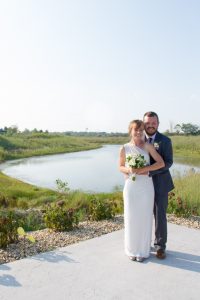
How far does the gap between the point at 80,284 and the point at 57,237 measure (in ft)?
4.66

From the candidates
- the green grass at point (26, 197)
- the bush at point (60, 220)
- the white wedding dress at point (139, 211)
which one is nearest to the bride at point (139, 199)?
the white wedding dress at point (139, 211)

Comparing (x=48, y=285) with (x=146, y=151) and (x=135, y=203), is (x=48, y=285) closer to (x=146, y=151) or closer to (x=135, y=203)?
(x=135, y=203)

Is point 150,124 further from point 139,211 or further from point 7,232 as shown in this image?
point 7,232

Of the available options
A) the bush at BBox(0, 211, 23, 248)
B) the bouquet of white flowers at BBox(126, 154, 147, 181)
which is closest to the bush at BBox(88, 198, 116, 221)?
the bush at BBox(0, 211, 23, 248)

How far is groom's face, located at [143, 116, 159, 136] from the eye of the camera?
3.83 meters

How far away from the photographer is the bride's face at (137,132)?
3781mm

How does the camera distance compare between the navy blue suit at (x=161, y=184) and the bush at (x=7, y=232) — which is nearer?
the navy blue suit at (x=161, y=184)

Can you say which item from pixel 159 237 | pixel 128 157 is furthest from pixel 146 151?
pixel 159 237

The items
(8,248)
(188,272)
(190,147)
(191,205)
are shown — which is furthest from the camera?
(190,147)

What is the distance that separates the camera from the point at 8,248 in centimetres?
420

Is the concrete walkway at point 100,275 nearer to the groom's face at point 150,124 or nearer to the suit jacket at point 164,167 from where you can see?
the suit jacket at point 164,167

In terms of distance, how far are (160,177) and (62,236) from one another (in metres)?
1.63

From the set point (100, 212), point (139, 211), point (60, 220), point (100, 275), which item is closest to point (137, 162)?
point (139, 211)

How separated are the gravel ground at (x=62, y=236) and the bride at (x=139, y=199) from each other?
96 centimetres
